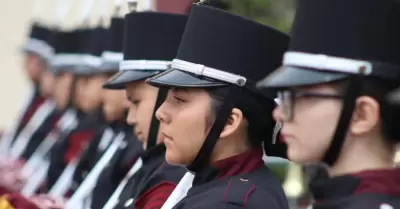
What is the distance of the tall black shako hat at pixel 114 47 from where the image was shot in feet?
11.7

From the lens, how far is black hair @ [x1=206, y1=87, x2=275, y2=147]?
2.25m

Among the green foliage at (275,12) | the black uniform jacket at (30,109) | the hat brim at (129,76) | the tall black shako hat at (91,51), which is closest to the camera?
the hat brim at (129,76)

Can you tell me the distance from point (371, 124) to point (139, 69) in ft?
4.41

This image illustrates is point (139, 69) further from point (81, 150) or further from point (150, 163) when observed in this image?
point (81, 150)

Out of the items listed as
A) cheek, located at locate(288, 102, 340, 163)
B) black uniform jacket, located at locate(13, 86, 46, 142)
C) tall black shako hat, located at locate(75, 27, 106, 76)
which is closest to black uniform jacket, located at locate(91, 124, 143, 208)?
tall black shako hat, located at locate(75, 27, 106, 76)

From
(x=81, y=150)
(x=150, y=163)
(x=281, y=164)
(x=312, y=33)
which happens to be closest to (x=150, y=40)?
(x=150, y=163)

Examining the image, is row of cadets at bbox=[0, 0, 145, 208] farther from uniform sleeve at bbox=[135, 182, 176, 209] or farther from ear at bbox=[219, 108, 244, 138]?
ear at bbox=[219, 108, 244, 138]

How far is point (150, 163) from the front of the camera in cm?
286

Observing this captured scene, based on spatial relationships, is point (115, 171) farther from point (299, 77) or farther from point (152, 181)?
point (299, 77)

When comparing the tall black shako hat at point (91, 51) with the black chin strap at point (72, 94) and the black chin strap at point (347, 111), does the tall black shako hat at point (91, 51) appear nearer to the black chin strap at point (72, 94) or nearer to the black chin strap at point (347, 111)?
the black chin strap at point (72, 94)

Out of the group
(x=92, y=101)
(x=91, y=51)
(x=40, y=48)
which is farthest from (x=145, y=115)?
(x=40, y=48)

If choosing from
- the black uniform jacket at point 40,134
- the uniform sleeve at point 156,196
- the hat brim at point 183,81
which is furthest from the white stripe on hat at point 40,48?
the hat brim at point 183,81

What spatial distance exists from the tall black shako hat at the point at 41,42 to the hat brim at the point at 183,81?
3651 mm

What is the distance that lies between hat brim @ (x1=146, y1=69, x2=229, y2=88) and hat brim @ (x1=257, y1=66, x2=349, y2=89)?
1.33ft
